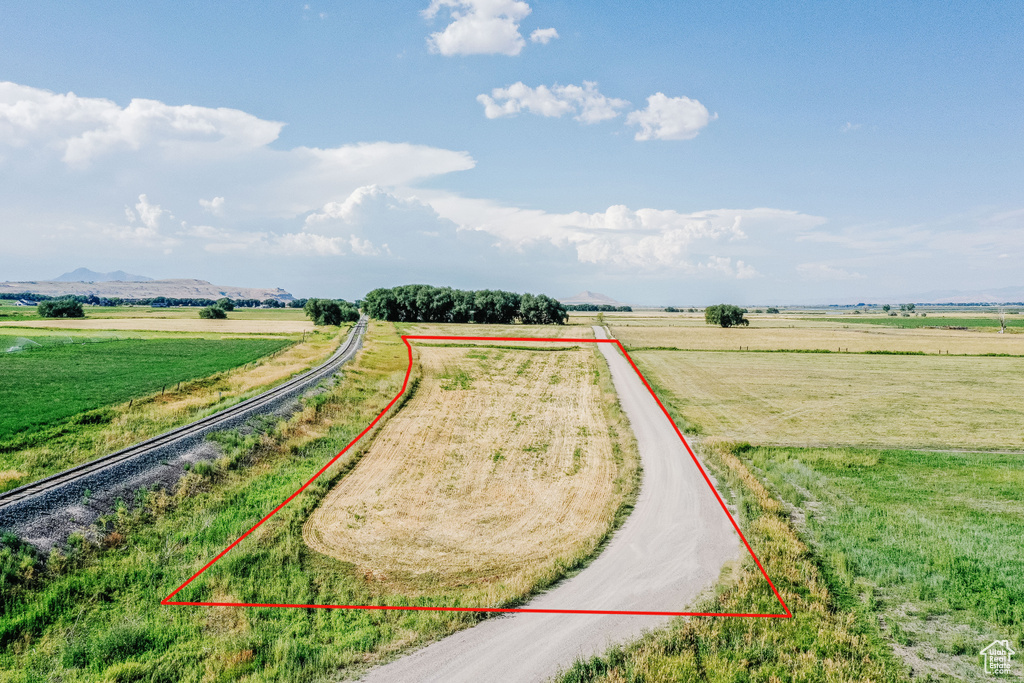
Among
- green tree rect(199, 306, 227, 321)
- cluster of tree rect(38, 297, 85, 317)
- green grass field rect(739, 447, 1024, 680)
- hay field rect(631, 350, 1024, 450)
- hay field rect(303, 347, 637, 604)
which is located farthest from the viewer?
green tree rect(199, 306, 227, 321)

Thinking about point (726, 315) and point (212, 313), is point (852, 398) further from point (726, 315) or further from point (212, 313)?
point (212, 313)

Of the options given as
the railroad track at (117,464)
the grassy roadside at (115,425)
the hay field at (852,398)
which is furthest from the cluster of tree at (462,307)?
the railroad track at (117,464)

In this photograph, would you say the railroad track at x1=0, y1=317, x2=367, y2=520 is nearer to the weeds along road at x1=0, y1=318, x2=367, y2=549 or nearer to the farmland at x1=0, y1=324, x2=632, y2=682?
the weeds along road at x1=0, y1=318, x2=367, y2=549

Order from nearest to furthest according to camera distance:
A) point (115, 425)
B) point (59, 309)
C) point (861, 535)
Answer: point (861, 535) < point (115, 425) < point (59, 309)

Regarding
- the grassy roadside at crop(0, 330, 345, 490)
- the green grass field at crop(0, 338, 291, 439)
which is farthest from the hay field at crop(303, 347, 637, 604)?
the green grass field at crop(0, 338, 291, 439)

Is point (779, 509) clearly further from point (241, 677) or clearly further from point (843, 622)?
point (241, 677)

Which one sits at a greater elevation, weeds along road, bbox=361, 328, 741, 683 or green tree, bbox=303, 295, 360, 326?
green tree, bbox=303, 295, 360, 326

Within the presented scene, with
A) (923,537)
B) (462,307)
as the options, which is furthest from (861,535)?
(462,307)
